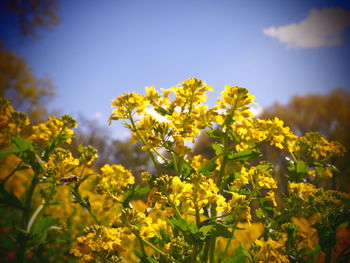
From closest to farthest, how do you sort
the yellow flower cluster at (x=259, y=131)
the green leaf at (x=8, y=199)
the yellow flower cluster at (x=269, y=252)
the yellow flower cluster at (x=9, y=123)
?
1. the yellow flower cluster at (x=269, y=252)
2. the yellow flower cluster at (x=259, y=131)
3. the green leaf at (x=8, y=199)
4. the yellow flower cluster at (x=9, y=123)

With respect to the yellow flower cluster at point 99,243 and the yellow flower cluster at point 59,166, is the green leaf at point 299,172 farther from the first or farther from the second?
the yellow flower cluster at point 59,166

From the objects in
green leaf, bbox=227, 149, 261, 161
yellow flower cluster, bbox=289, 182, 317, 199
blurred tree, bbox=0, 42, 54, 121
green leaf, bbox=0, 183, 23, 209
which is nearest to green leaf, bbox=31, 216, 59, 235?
green leaf, bbox=0, 183, 23, 209

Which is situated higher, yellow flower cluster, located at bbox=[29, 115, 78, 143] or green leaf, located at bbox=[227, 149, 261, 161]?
yellow flower cluster, located at bbox=[29, 115, 78, 143]

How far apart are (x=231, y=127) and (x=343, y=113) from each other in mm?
20520

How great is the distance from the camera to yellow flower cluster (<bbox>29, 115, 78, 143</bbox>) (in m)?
1.95

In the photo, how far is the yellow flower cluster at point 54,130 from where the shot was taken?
1.95 meters

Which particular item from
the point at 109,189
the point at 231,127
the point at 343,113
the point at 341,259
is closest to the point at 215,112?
the point at 231,127

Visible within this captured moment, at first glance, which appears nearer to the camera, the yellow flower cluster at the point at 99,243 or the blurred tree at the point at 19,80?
the yellow flower cluster at the point at 99,243

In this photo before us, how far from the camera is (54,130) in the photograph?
6.51 ft

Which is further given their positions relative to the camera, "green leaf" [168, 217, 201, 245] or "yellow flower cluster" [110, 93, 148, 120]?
"yellow flower cluster" [110, 93, 148, 120]

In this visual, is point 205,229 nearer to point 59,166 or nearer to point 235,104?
point 235,104

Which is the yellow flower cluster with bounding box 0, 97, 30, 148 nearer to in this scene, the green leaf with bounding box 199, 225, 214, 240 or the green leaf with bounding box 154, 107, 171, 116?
the green leaf with bounding box 154, 107, 171, 116

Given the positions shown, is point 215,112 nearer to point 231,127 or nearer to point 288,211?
point 231,127

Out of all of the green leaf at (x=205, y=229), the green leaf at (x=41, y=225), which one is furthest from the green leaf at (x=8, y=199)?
the green leaf at (x=205, y=229)
